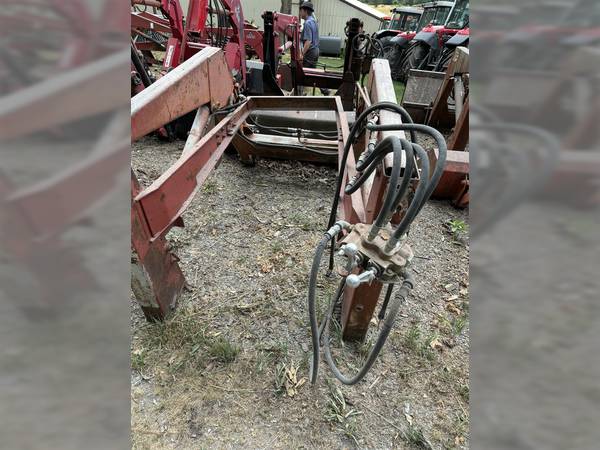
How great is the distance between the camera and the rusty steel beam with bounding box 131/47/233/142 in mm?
1885

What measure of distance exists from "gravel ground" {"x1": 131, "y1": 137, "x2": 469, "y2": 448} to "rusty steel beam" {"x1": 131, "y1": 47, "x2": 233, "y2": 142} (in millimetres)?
1308

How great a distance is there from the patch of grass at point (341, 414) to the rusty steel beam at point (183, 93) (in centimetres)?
187

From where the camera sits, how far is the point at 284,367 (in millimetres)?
2324

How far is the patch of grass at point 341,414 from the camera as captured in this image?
6.70 feet

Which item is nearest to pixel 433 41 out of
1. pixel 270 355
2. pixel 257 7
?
pixel 270 355

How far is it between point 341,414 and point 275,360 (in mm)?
534

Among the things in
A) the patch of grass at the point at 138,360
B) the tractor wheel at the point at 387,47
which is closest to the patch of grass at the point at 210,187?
the patch of grass at the point at 138,360

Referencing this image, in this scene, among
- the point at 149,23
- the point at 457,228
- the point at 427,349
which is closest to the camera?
the point at 427,349

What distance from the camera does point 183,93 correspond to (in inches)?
89.2

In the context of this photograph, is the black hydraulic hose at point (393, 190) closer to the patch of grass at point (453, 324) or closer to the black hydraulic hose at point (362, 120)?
the black hydraulic hose at point (362, 120)
